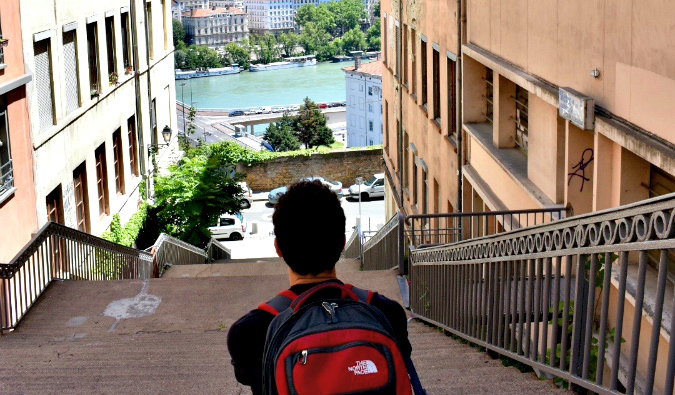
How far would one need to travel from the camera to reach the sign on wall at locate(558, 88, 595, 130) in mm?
8008

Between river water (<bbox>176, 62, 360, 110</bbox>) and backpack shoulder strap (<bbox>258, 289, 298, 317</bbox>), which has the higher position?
backpack shoulder strap (<bbox>258, 289, 298, 317</bbox>)

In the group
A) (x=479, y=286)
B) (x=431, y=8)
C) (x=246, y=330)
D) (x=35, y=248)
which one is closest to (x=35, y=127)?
(x=35, y=248)

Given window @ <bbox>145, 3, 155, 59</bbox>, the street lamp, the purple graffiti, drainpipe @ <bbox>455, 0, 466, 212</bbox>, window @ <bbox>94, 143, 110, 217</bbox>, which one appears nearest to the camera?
the purple graffiti

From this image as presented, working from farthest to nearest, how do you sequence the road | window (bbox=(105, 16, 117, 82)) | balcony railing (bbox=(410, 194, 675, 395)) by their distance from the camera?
the road < window (bbox=(105, 16, 117, 82)) < balcony railing (bbox=(410, 194, 675, 395))

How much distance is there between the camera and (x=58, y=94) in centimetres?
1850

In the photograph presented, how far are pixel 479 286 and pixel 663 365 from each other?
4.61 ft

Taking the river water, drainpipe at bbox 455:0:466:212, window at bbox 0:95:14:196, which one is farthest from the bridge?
the river water

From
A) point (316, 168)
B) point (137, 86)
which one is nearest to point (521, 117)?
point (137, 86)

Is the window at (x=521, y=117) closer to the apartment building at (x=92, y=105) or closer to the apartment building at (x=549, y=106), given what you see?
the apartment building at (x=549, y=106)

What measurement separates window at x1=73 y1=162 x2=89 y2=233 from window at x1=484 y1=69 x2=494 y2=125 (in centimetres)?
895

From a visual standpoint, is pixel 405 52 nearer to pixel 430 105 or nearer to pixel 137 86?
pixel 430 105

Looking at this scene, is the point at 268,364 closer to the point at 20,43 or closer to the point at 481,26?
the point at 481,26

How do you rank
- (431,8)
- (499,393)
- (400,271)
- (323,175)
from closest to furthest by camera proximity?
(499,393) → (400,271) → (431,8) → (323,175)

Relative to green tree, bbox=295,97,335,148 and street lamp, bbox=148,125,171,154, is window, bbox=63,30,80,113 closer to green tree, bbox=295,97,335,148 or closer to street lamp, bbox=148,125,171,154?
street lamp, bbox=148,125,171,154
